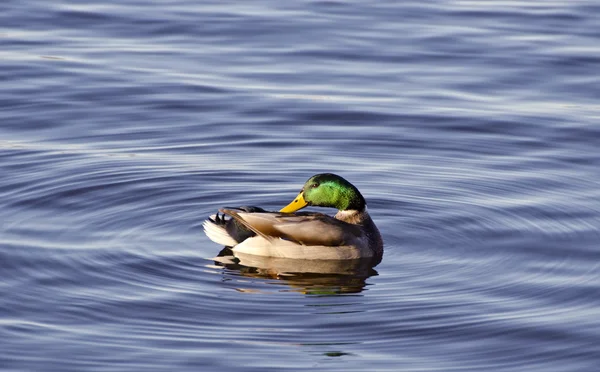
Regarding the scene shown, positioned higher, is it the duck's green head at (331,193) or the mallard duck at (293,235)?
the duck's green head at (331,193)

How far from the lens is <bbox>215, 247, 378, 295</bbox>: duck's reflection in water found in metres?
10.6

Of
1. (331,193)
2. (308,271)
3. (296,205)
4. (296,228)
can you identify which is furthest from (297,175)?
(308,271)

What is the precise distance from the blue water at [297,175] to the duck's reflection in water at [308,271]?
0.13 feet

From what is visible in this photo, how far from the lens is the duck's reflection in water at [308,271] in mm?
10586

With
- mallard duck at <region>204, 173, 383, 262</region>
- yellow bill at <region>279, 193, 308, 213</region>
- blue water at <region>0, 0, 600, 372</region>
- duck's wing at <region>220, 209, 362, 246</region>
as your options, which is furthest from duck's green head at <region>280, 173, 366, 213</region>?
blue water at <region>0, 0, 600, 372</region>

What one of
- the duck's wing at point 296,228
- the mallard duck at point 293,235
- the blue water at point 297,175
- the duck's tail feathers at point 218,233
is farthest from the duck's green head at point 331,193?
the duck's tail feathers at point 218,233

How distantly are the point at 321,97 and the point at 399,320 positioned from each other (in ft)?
22.9

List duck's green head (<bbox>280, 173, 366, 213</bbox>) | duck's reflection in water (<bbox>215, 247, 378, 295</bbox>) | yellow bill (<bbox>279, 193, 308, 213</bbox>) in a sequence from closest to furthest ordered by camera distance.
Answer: duck's reflection in water (<bbox>215, 247, 378, 295</bbox>), duck's green head (<bbox>280, 173, 366, 213</bbox>), yellow bill (<bbox>279, 193, 308, 213</bbox>)

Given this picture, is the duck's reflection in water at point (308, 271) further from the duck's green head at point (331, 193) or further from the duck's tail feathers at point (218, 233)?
the duck's green head at point (331, 193)

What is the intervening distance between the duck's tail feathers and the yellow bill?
0.66 m

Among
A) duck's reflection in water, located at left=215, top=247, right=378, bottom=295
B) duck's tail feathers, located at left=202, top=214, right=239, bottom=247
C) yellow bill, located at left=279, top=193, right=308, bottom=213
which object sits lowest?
duck's reflection in water, located at left=215, top=247, right=378, bottom=295

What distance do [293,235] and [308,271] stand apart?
400 mm

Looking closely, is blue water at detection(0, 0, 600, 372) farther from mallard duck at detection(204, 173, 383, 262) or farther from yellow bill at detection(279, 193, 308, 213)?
yellow bill at detection(279, 193, 308, 213)

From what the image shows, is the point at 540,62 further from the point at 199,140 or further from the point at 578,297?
the point at 578,297
